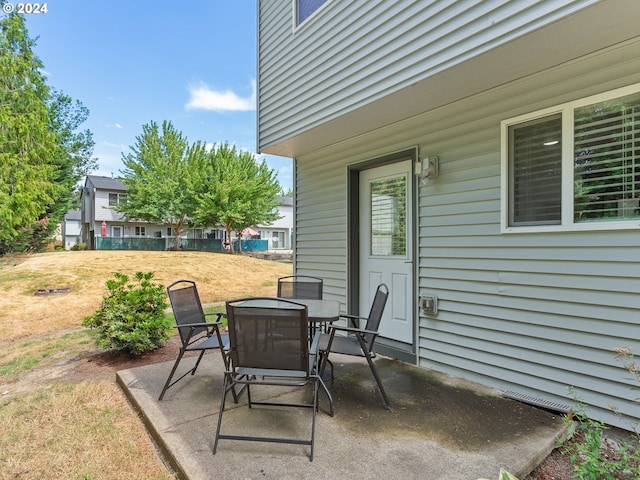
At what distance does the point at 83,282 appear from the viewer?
360 inches

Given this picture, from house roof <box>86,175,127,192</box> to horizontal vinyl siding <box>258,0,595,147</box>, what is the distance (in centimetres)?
2457

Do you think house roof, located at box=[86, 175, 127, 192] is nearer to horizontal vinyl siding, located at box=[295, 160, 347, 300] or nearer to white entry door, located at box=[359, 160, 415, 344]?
horizontal vinyl siding, located at box=[295, 160, 347, 300]

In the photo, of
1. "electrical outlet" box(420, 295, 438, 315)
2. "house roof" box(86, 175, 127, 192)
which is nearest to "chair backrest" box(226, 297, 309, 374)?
"electrical outlet" box(420, 295, 438, 315)

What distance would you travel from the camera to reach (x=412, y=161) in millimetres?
3676

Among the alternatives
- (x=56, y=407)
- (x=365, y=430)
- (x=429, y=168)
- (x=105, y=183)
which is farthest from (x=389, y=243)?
(x=105, y=183)

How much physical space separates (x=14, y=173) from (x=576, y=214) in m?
8.92

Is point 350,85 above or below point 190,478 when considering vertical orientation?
above

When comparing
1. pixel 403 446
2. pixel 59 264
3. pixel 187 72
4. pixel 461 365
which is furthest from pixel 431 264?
pixel 187 72

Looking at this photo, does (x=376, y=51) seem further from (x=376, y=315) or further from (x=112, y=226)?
(x=112, y=226)

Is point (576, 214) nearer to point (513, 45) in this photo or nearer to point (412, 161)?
point (513, 45)

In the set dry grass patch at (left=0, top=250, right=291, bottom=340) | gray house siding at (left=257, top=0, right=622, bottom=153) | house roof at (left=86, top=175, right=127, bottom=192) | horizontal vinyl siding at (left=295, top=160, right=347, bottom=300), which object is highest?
house roof at (left=86, top=175, right=127, bottom=192)

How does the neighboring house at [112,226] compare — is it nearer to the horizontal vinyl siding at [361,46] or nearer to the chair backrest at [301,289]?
the horizontal vinyl siding at [361,46]

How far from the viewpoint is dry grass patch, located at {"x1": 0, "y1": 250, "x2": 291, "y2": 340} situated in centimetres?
656

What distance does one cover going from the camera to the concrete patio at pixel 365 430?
181 centimetres
